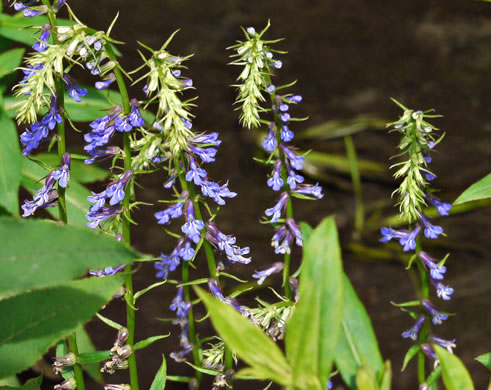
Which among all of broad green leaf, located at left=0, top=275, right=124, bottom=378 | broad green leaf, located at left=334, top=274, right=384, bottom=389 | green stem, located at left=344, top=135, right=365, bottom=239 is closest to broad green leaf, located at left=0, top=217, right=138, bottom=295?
broad green leaf, located at left=0, top=275, right=124, bottom=378

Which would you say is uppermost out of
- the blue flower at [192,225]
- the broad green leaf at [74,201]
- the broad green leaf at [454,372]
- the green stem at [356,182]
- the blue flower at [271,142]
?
the blue flower at [271,142]

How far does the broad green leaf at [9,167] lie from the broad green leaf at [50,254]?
714 millimetres

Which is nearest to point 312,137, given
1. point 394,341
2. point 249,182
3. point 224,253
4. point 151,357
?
point 249,182

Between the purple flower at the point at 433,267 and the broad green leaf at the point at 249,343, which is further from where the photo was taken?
the purple flower at the point at 433,267

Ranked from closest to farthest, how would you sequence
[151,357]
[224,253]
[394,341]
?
[224,253] < [151,357] < [394,341]

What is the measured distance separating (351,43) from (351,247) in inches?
38.4

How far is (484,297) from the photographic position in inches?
104

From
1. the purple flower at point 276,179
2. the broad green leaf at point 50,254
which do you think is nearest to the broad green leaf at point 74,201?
the purple flower at point 276,179

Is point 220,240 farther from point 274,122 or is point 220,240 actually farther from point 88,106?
point 88,106

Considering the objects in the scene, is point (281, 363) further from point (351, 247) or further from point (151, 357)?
point (351, 247)

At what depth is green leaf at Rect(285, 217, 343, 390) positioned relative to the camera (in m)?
0.84

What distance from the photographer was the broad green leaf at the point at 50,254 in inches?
33.2

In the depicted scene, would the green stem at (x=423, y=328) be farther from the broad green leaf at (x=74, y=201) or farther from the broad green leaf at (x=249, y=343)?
the broad green leaf at (x=74, y=201)

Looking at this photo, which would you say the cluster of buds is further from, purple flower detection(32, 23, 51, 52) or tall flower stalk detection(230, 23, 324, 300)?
purple flower detection(32, 23, 51, 52)
